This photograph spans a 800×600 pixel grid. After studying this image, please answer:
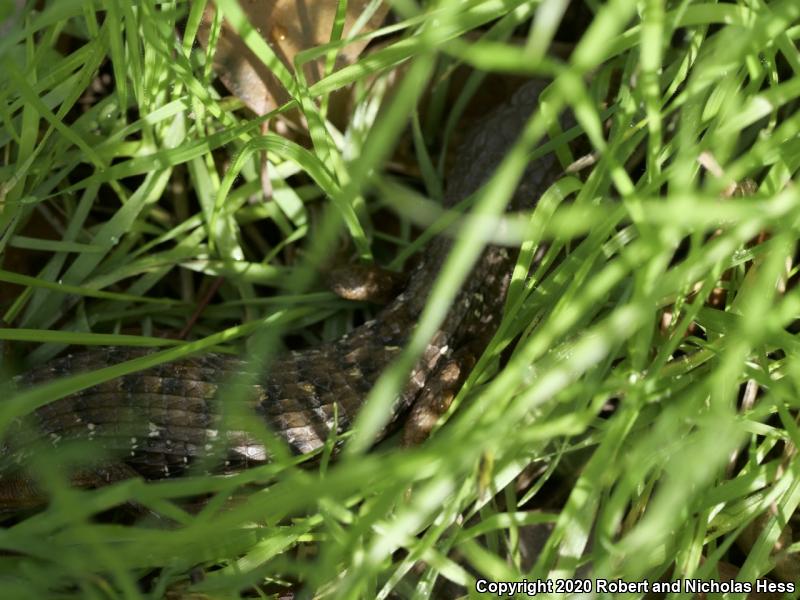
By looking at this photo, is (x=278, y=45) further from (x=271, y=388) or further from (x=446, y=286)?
(x=446, y=286)

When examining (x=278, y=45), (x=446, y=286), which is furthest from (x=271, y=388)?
(x=446, y=286)

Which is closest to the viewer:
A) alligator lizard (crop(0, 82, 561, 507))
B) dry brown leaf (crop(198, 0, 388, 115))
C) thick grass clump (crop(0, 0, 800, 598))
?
thick grass clump (crop(0, 0, 800, 598))

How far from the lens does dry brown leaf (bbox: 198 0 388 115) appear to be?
8.07ft

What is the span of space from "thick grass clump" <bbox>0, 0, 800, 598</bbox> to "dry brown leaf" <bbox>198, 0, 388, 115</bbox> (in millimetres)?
86

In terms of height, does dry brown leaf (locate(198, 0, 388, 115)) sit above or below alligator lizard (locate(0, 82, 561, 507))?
above

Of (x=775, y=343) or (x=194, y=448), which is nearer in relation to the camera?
(x=775, y=343)

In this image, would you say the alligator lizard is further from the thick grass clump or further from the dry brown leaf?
the dry brown leaf

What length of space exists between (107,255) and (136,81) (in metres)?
0.78

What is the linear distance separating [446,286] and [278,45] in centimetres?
158

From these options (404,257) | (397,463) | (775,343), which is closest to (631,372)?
(775,343)

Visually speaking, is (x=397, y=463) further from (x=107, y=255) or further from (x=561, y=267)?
(x=107, y=255)

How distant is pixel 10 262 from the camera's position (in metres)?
2.59

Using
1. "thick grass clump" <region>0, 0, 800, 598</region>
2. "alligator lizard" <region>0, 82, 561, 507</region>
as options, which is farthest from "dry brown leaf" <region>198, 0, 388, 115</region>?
"alligator lizard" <region>0, 82, 561, 507</region>

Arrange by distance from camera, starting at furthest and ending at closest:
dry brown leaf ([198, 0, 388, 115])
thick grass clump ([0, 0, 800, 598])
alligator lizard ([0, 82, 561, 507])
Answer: dry brown leaf ([198, 0, 388, 115]) < alligator lizard ([0, 82, 561, 507]) < thick grass clump ([0, 0, 800, 598])
